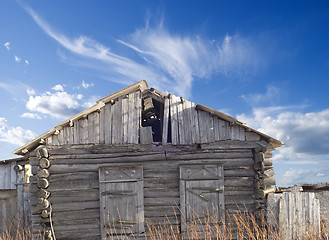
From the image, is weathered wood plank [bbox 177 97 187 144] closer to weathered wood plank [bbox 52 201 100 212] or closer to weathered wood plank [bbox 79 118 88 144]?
weathered wood plank [bbox 79 118 88 144]

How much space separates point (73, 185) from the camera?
10.2 meters

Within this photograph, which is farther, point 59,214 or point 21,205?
point 21,205

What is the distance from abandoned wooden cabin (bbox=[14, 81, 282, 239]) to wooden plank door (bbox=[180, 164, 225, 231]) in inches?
1.3

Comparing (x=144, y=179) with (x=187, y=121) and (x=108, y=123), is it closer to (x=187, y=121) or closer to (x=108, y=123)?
(x=108, y=123)

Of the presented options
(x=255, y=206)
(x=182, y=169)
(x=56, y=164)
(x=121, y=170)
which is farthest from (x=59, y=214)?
(x=255, y=206)

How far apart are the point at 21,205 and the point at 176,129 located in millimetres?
7245

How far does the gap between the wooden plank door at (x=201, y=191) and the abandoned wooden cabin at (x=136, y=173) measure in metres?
0.03

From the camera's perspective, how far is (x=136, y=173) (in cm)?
1020

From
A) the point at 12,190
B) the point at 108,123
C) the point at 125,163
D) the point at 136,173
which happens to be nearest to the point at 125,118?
the point at 108,123

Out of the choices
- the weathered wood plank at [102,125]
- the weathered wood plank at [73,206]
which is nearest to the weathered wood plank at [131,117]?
the weathered wood plank at [102,125]

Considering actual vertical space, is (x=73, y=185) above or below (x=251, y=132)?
below

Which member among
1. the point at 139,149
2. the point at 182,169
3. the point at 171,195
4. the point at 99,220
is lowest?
the point at 99,220

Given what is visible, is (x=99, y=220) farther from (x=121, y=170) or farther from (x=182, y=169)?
(x=182, y=169)

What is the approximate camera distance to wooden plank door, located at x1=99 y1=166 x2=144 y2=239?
10055mm
